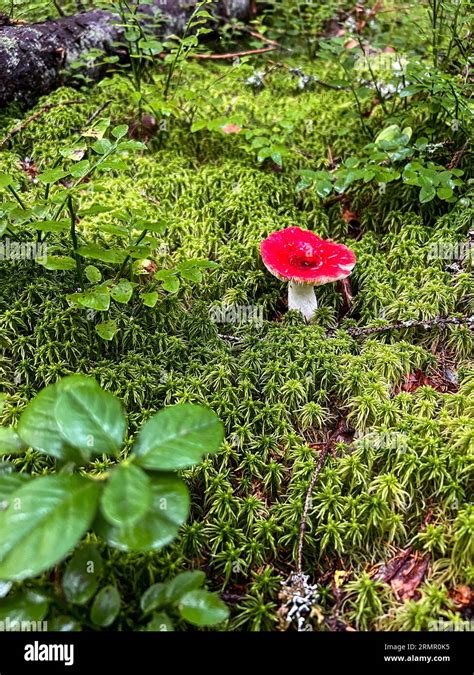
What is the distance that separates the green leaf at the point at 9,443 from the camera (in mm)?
1795

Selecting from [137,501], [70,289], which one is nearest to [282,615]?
[137,501]

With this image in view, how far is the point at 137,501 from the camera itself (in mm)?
1450

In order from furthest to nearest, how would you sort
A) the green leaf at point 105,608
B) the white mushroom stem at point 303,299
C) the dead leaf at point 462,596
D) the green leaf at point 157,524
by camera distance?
the white mushroom stem at point 303,299 < the dead leaf at point 462,596 < the green leaf at point 105,608 < the green leaf at point 157,524

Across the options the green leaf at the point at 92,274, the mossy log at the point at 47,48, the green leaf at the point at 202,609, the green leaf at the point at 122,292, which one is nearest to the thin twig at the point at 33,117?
the mossy log at the point at 47,48

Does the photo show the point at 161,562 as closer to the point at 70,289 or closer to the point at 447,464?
the point at 447,464

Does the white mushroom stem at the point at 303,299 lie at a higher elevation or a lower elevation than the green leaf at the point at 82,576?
lower

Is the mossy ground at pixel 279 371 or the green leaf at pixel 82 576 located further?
the mossy ground at pixel 279 371

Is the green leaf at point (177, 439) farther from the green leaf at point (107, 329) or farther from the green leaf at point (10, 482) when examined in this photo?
the green leaf at point (107, 329)

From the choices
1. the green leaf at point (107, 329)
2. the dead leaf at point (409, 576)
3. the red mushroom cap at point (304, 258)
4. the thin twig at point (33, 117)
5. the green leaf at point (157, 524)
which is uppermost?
the thin twig at point (33, 117)

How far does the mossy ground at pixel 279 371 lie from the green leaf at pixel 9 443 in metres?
0.50

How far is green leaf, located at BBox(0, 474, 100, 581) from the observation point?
4.35ft

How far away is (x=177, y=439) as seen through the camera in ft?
5.42

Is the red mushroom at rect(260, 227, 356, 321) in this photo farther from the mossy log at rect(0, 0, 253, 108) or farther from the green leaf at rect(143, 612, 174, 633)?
the mossy log at rect(0, 0, 253, 108)

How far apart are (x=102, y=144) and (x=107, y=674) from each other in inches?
91.6
